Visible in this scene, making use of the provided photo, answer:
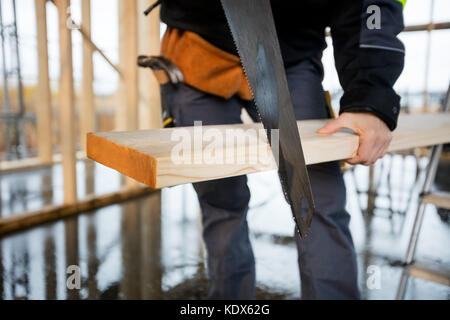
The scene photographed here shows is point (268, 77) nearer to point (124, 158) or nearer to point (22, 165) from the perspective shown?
point (124, 158)

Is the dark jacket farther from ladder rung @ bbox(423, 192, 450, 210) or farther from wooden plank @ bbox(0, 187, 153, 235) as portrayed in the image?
wooden plank @ bbox(0, 187, 153, 235)

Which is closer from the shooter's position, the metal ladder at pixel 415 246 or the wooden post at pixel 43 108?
the metal ladder at pixel 415 246

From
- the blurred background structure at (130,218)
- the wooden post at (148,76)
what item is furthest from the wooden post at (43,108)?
the wooden post at (148,76)

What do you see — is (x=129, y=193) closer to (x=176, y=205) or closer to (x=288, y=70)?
(x=176, y=205)

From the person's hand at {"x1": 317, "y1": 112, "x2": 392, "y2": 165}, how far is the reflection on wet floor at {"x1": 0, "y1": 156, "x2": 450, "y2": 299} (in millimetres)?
964

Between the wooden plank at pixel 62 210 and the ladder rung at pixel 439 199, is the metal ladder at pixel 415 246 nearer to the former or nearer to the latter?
the ladder rung at pixel 439 199

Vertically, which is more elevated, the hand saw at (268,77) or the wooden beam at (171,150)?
the hand saw at (268,77)

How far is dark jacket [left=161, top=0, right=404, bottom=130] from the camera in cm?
75

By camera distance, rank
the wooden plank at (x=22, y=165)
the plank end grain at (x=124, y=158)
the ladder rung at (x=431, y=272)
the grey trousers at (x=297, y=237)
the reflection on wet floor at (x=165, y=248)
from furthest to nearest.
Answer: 1. the wooden plank at (x=22, y=165)
2. the reflection on wet floor at (x=165, y=248)
3. the ladder rung at (x=431, y=272)
4. the grey trousers at (x=297, y=237)
5. the plank end grain at (x=124, y=158)

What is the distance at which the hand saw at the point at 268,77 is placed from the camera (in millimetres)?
514

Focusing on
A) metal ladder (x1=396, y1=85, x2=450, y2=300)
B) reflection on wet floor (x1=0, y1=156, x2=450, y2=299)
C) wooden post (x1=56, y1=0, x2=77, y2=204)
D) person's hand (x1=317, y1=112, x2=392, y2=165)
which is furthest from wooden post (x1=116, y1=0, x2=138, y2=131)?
person's hand (x1=317, y1=112, x2=392, y2=165)

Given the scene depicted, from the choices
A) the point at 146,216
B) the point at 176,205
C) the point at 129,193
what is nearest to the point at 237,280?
the point at 146,216

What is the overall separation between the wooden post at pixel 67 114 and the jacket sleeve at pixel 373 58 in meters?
1.89

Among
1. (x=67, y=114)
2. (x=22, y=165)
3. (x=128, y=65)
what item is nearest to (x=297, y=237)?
(x=67, y=114)
